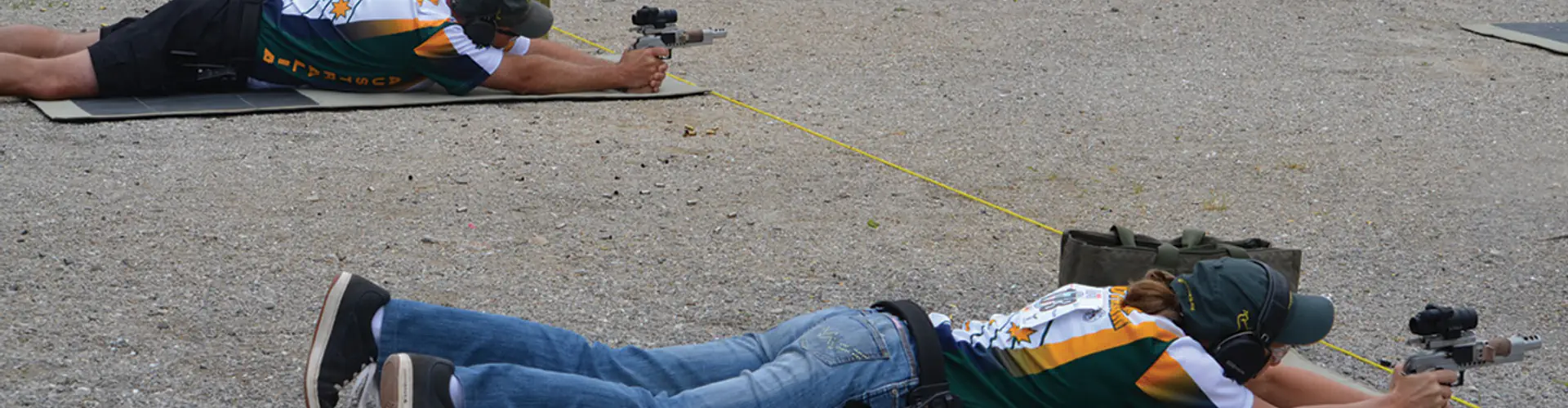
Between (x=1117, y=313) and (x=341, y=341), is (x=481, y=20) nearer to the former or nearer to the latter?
(x=341, y=341)

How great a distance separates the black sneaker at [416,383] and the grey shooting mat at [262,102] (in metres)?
3.49

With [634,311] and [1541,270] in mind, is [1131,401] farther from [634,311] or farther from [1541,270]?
[1541,270]

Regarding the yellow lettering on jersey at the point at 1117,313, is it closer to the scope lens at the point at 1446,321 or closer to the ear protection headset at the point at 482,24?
the scope lens at the point at 1446,321

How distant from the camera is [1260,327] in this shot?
272 cm

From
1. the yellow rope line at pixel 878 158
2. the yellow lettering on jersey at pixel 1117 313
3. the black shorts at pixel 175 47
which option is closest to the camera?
the yellow lettering on jersey at pixel 1117 313

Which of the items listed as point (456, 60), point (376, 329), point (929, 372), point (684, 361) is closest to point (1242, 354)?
point (929, 372)

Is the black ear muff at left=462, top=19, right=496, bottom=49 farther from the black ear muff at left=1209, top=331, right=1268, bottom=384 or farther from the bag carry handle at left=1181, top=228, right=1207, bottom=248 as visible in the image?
the black ear muff at left=1209, top=331, right=1268, bottom=384

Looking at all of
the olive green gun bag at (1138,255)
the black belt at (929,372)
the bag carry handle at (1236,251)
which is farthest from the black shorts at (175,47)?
the bag carry handle at (1236,251)

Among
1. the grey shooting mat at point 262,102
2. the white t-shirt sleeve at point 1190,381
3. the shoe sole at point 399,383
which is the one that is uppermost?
the shoe sole at point 399,383

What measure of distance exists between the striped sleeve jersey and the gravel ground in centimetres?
105

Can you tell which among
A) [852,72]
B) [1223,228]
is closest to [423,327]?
[1223,228]

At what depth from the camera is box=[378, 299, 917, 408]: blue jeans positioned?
8.70ft

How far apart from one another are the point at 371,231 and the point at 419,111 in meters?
1.59

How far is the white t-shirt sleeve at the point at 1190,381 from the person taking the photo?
2.72 meters
